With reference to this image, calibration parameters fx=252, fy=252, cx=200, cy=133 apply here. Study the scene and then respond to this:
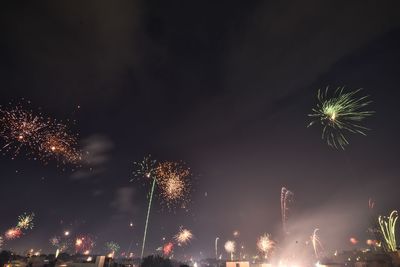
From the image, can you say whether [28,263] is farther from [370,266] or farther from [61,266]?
[370,266]

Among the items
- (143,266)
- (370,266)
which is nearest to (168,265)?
(143,266)

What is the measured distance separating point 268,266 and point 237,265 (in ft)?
79.0

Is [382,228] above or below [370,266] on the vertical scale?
above

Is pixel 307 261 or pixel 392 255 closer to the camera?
pixel 392 255

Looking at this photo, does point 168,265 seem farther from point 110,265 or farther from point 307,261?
point 307,261

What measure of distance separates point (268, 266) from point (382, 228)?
4113 cm

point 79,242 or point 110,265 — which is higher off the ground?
point 79,242

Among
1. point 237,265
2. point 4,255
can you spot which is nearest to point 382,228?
point 237,265

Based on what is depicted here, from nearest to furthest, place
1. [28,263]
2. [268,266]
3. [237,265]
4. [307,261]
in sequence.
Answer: [237,265] → [28,263] → [268,266] → [307,261]

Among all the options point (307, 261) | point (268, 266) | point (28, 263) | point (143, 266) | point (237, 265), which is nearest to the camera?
point (237, 265)

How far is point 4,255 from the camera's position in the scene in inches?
3548

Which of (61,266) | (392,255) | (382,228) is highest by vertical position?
(382,228)

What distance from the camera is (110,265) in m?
56.2

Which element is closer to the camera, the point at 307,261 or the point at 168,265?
the point at 168,265
